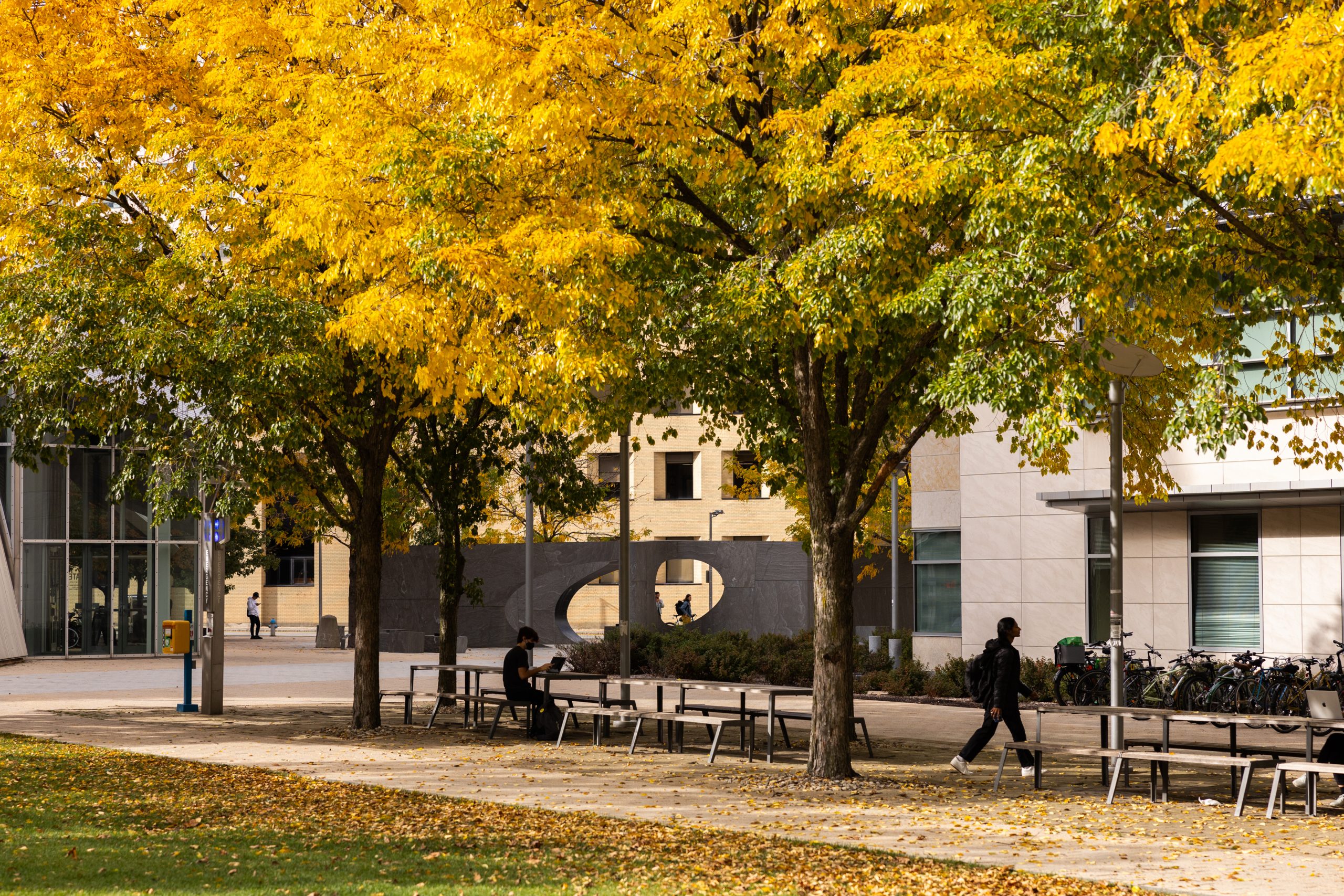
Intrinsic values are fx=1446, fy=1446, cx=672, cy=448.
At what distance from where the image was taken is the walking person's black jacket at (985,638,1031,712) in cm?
1359

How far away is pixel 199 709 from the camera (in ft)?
68.5

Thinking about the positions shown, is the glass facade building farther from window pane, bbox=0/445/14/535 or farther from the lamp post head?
the lamp post head

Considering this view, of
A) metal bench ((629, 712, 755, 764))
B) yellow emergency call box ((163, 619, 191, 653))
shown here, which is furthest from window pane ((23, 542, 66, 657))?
metal bench ((629, 712, 755, 764))

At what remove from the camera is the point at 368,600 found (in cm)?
1777

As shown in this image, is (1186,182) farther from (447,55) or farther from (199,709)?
(199,709)

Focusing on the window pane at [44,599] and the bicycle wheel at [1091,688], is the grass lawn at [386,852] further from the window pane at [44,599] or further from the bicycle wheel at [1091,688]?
the window pane at [44,599]

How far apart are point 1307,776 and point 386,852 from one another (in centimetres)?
715

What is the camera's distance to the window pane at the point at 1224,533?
22.5 m

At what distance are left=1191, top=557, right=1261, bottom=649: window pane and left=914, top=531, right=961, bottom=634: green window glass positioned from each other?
15.8ft

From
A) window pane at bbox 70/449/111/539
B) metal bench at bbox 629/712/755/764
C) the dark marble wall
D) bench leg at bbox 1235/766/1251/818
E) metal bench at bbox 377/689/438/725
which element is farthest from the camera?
the dark marble wall

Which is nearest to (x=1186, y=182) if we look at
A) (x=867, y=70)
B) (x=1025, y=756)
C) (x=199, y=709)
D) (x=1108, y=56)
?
(x=1108, y=56)

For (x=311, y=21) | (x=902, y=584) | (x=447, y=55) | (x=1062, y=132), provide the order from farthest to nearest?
(x=902, y=584), (x=311, y=21), (x=447, y=55), (x=1062, y=132)

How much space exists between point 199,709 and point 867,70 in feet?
47.2

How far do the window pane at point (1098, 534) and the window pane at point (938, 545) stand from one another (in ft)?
10.5
